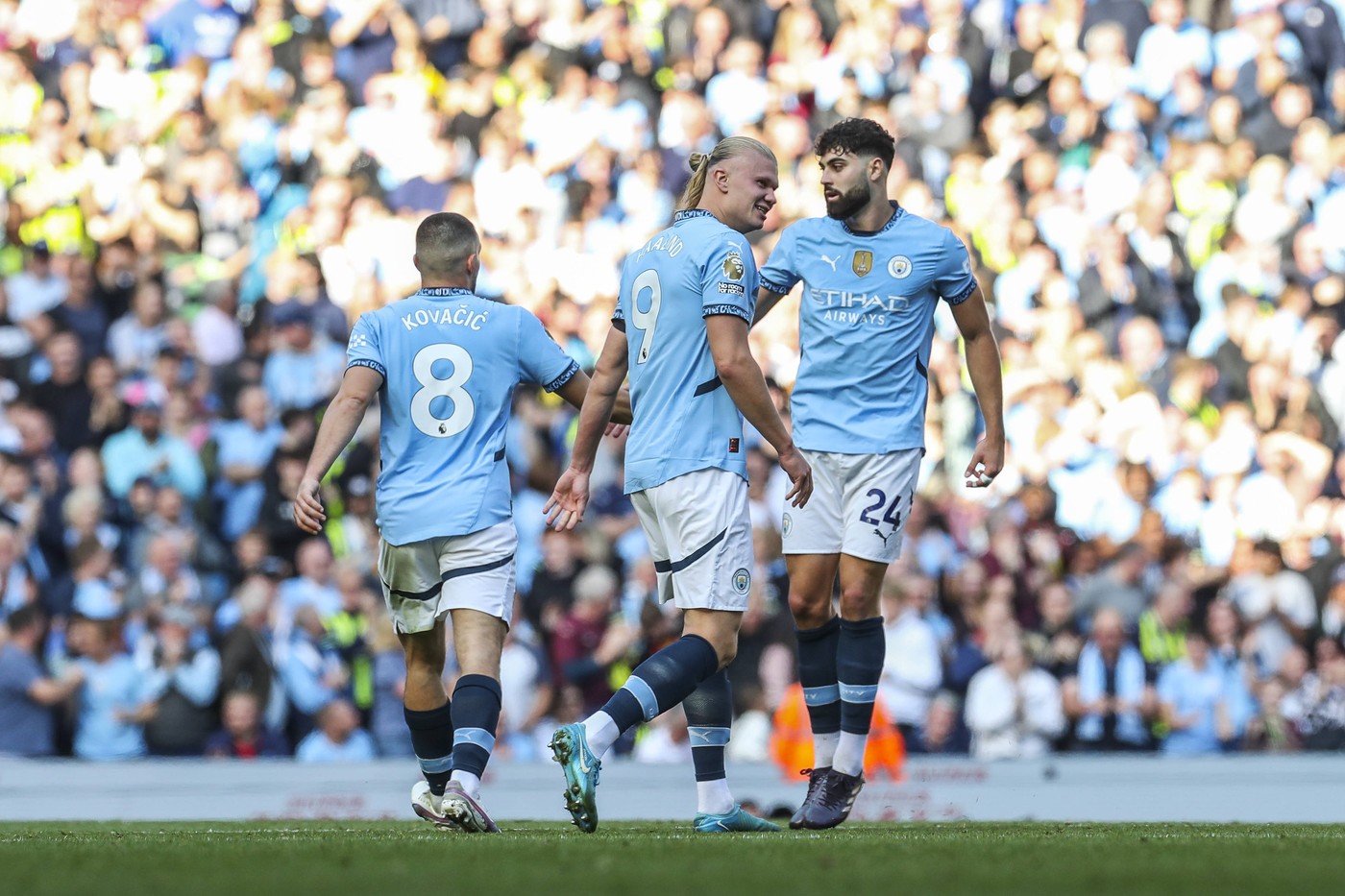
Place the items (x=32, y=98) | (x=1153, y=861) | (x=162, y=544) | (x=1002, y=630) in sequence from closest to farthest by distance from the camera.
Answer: (x=1153, y=861), (x=1002, y=630), (x=162, y=544), (x=32, y=98)

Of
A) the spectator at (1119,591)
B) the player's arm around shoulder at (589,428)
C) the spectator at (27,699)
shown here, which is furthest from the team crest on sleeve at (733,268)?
the spectator at (27,699)

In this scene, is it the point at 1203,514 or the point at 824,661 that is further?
the point at 1203,514

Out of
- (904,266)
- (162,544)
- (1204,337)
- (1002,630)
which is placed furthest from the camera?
(1204,337)

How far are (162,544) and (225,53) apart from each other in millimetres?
6330

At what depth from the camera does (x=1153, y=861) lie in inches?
209

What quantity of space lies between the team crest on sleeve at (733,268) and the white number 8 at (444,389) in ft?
3.53

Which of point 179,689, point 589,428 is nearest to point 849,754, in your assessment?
point 589,428

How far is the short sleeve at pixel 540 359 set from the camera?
7.30 meters

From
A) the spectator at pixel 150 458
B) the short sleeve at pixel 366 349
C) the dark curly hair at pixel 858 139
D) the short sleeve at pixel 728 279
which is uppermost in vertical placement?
the dark curly hair at pixel 858 139

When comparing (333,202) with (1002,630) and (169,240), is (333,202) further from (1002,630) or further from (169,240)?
(1002,630)

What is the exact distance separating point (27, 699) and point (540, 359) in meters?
5.88

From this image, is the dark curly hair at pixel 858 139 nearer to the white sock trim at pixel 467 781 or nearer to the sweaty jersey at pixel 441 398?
the sweaty jersey at pixel 441 398

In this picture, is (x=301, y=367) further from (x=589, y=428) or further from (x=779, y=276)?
(x=589, y=428)

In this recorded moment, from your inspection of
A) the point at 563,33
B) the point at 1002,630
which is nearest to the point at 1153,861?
the point at 1002,630
